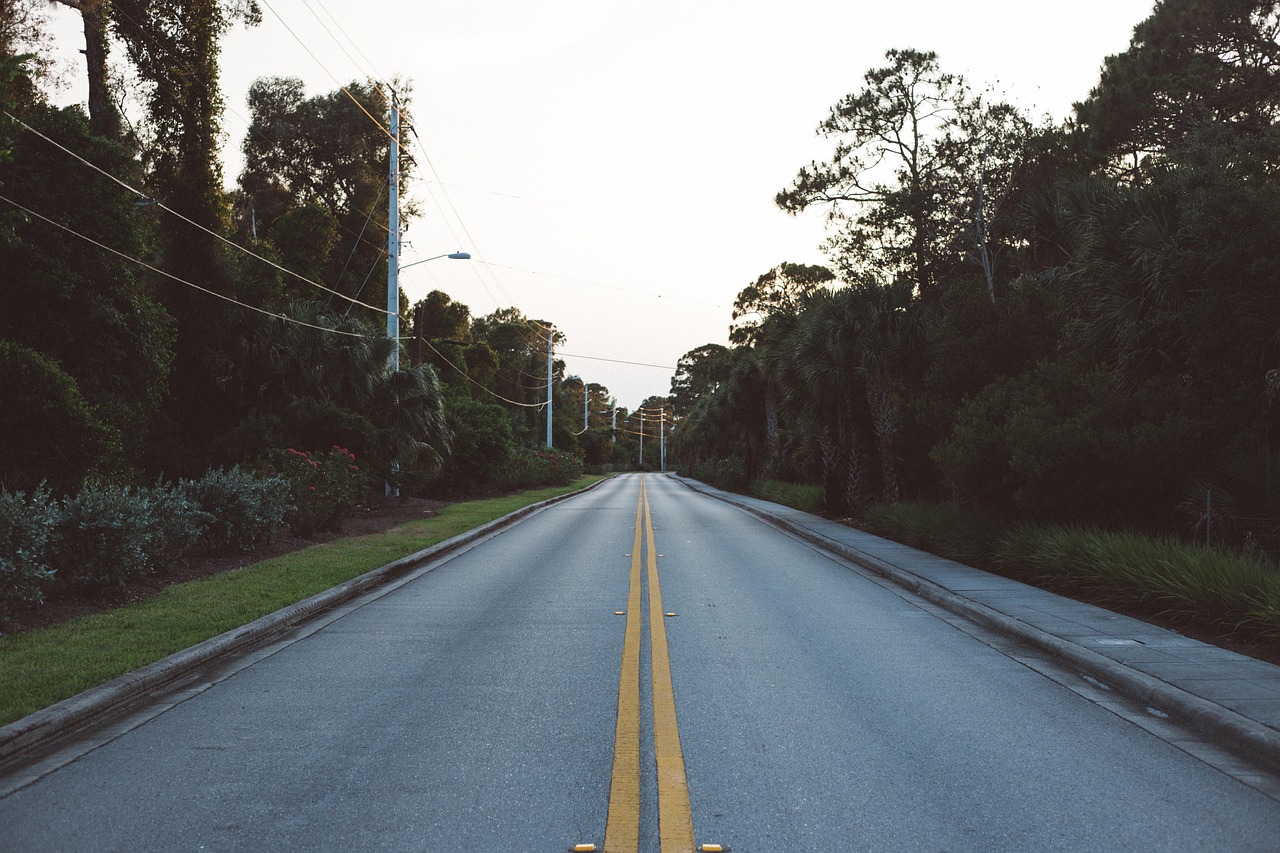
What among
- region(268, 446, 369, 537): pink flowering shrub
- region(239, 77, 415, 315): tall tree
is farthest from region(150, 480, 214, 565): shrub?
region(239, 77, 415, 315): tall tree

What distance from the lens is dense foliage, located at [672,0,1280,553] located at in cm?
1235

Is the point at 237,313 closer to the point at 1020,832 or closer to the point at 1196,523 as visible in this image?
the point at 1196,523

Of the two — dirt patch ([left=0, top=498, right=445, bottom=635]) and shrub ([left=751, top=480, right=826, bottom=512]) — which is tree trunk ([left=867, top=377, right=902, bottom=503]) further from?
dirt patch ([left=0, top=498, right=445, bottom=635])

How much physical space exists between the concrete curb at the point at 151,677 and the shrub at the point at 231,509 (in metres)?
2.86

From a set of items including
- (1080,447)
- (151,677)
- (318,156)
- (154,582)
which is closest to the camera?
(151,677)

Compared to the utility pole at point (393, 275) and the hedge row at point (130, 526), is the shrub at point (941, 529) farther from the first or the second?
the utility pole at point (393, 275)

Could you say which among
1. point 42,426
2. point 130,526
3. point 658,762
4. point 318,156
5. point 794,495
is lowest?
point 658,762

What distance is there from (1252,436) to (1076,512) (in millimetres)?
2560

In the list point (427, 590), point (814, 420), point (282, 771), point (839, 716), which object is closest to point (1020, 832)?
point (839, 716)

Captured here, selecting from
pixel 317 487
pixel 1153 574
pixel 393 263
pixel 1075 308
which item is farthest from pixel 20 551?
pixel 393 263

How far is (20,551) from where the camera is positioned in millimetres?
8234

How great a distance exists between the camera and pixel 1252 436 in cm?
1190

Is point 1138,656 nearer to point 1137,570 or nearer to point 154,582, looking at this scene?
point 1137,570

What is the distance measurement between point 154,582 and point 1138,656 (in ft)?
35.0
